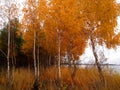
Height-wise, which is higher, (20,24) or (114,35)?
(20,24)

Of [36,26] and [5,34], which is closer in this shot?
[36,26]

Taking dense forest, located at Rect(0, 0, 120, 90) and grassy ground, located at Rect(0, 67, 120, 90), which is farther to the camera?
dense forest, located at Rect(0, 0, 120, 90)

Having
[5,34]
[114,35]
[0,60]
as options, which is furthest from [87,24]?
[0,60]

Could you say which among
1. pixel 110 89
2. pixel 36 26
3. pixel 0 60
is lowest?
pixel 110 89

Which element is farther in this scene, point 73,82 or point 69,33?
point 69,33

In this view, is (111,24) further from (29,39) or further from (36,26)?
(29,39)

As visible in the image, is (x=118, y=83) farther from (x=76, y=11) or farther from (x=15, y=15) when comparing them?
(x=15, y=15)

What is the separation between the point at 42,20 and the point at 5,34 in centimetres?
1133

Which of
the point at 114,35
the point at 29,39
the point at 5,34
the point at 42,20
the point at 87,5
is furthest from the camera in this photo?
the point at 5,34

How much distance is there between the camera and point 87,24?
19891mm

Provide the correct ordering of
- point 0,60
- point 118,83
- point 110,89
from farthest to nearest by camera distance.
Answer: point 0,60
point 118,83
point 110,89

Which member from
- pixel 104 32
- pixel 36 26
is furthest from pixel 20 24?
pixel 104 32

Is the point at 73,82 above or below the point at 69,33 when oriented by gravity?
below

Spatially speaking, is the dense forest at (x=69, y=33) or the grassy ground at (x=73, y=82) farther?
the dense forest at (x=69, y=33)
